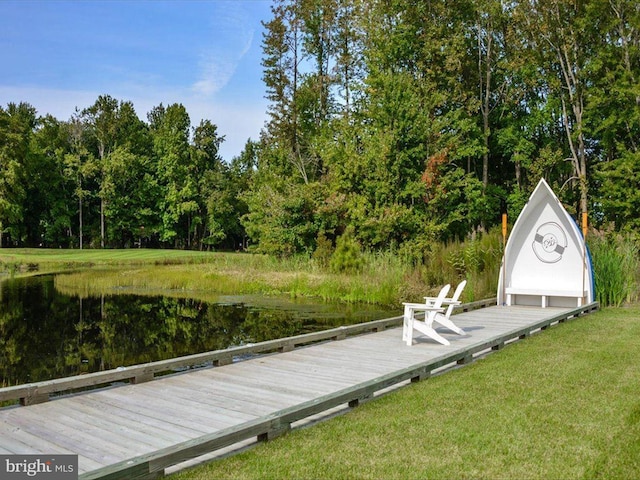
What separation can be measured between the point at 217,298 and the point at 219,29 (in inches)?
407

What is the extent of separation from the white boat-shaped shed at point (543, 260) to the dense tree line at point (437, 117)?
30.7 feet

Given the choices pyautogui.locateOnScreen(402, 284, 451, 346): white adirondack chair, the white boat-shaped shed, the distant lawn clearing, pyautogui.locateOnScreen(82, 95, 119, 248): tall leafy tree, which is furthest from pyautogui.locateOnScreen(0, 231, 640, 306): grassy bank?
pyautogui.locateOnScreen(82, 95, 119, 248): tall leafy tree

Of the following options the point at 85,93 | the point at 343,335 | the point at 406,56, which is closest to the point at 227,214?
the point at 85,93

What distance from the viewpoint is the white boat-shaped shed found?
49.6ft

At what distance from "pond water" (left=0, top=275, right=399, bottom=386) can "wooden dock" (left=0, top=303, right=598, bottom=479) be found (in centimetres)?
310

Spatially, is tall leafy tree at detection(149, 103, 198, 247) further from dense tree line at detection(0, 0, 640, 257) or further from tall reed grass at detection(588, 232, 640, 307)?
tall reed grass at detection(588, 232, 640, 307)

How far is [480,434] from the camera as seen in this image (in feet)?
16.8

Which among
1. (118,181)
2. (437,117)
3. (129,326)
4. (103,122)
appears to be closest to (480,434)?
(129,326)

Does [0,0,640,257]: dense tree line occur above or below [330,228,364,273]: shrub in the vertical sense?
above

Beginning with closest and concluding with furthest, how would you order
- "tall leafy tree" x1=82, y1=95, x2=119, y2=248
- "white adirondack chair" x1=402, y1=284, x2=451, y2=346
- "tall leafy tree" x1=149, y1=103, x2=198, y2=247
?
1. "white adirondack chair" x1=402, y1=284, x2=451, y2=346
2. "tall leafy tree" x1=149, y1=103, x2=198, y2=247
3. "tall leafy tree" x1=82, y1=95, x2=119, y2=248

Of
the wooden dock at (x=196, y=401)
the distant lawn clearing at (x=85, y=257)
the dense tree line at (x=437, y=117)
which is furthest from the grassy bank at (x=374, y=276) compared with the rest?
the distant lawn clearing at (x=85, y=257)

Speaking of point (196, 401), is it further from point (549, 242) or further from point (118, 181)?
point (118, 181)

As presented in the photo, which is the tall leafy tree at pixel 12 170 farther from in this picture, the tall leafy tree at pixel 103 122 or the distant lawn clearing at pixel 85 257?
the tall leafy tree at pixel 103 122

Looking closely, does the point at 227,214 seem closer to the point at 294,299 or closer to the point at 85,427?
the point at 294,299
